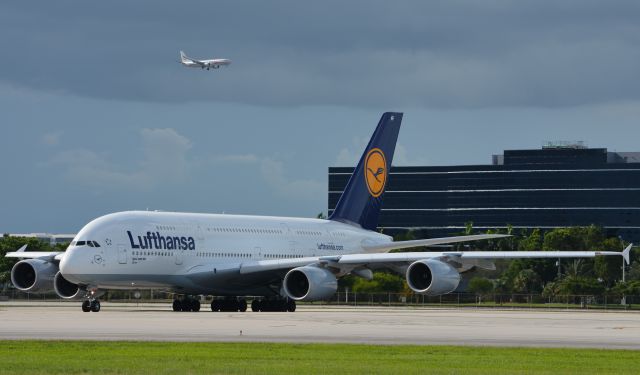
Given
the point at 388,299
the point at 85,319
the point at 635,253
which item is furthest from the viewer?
the point at 635,253

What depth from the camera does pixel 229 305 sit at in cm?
6912

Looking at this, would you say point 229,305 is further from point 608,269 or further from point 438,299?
point 608,269

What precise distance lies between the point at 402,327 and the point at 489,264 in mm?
20133

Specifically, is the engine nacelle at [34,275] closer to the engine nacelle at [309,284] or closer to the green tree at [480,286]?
the engine nacelle at [309,284]

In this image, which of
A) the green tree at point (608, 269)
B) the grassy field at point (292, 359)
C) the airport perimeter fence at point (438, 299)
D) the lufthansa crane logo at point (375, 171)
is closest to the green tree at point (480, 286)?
the airport perimeter fence at point (438, 299)

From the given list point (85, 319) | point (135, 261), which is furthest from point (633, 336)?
point (135, 261)

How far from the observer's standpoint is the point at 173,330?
42.3 m

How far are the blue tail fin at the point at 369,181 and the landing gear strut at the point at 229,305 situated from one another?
10645 millimetres

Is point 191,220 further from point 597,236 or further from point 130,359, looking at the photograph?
point 597,236

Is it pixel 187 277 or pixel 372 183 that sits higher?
pixel 372 183

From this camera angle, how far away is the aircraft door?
205ft

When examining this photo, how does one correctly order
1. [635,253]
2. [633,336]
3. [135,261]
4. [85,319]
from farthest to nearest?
1. [635,253]
2. [135,261]
3. [85,319]
4. [633,336]

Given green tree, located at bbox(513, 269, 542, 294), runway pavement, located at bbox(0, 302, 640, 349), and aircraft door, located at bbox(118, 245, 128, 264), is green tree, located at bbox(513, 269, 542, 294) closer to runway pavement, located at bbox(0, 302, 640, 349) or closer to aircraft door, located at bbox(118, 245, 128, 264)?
aircraft door, located at bbox(118, 245, 128, 264)

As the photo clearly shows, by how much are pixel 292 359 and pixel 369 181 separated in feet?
158
